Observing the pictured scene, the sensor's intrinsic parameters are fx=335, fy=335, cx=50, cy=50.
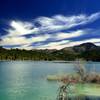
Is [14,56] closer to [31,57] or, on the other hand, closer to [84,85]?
[31,57]

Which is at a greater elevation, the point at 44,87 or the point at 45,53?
the point at 45,53

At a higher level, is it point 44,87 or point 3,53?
point 3,53

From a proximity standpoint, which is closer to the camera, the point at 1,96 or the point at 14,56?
the point at 1,96

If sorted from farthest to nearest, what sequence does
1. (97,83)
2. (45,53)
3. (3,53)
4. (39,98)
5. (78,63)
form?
(45,53), (3,53), (97,83), (78,63), (39,98)

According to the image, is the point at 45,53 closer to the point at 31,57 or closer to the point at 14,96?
the point at 31,57

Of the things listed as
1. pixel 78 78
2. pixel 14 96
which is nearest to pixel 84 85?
pixel 78 78

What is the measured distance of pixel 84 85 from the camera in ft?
95.5

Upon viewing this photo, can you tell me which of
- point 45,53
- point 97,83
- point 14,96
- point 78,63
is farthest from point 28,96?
point 45,53

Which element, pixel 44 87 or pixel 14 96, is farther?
pixel 44 87

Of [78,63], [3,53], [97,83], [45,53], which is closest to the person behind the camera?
[78,63]

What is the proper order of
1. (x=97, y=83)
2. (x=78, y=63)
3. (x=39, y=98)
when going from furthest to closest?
(x=97, y=83), (x=78, y=63), (x=39, y=98)

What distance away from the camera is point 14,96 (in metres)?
22.6

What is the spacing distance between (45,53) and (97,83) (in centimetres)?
11252

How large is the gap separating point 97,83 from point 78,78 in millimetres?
1957
